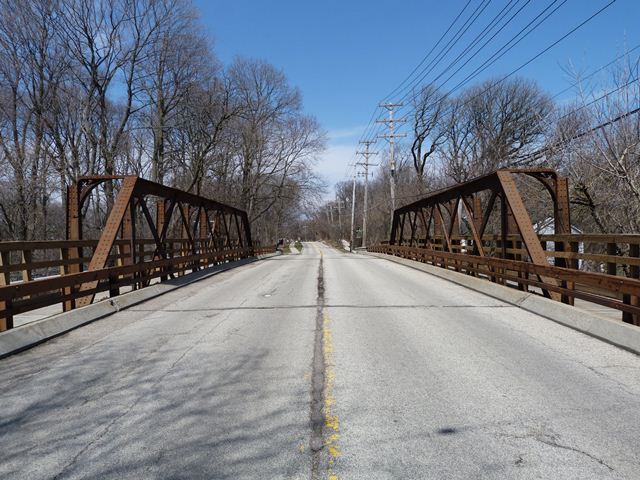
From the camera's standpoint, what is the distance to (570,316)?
742cm

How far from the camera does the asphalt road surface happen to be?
3094 millimetres

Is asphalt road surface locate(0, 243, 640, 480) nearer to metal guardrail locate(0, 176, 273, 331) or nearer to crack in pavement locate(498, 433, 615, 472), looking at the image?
crack in pavement locate(498, 433, 615, 472)

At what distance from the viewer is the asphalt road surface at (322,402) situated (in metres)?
3.09

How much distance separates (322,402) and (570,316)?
5079 mm

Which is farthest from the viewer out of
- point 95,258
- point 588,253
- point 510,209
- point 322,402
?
point 510,209

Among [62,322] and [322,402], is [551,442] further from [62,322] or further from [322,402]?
[62,322]

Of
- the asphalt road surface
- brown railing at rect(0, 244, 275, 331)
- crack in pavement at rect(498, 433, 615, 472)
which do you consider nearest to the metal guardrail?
brown railing at rect(0, 244, 275, 331)

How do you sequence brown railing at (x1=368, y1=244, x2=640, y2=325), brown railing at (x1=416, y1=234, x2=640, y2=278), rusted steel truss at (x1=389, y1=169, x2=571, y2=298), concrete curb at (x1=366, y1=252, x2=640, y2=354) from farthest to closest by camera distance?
1. rusted steel truss at (x1=389, y1=169, x2=571, y2=298)
2. brown railing at (x1=416, y1=234, x2=640, y2=278)
3. brown railing at (x1=368, y1=244, x2=640, y2=325)
4. concrete curb at (x1=366, y1=252, x2=640, y2=354)

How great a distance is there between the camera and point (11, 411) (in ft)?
13.3

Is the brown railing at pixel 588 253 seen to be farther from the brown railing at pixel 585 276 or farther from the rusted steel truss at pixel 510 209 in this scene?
the rusted steel truss at pixel 510 209

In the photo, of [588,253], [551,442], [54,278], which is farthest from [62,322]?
[588,253]

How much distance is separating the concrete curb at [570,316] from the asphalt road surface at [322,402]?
0.24 m

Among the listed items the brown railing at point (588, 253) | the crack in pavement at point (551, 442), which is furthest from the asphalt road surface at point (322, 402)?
the brown railing at point (588, 253)

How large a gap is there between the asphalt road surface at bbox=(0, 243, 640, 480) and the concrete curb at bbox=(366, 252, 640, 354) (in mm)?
238
